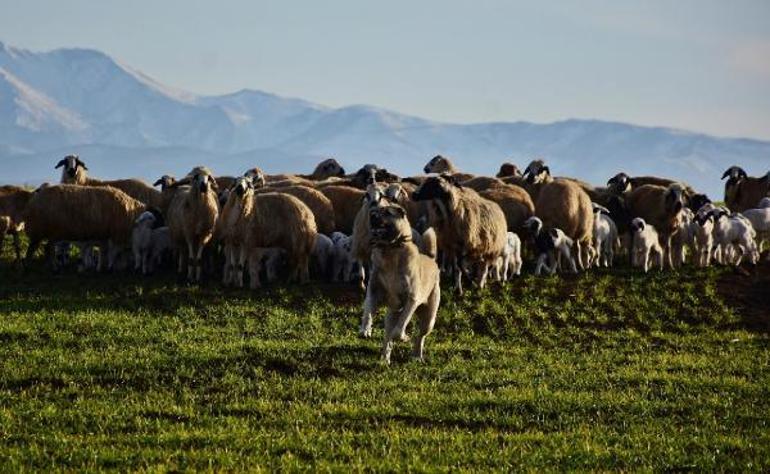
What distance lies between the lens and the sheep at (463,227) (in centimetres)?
2320

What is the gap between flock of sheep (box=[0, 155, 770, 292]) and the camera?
76.6 feet

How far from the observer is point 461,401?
40.5 feet

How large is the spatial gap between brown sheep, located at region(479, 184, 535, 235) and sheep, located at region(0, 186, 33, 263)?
1128cm

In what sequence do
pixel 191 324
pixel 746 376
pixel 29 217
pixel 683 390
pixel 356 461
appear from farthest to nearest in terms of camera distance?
pixel 29 217 < pixel 191 324 < pixel 746 376 < pixel 683 390 < pixel 356 461

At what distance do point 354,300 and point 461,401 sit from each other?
9.22 meters

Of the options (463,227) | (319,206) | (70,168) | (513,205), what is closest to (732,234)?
(513,205)

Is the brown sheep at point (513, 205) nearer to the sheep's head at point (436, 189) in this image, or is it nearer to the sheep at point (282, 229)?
the sheep's head at point (436, 189)

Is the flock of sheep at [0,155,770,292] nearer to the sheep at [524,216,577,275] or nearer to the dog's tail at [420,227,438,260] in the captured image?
the sheep at [524,216,577,275]

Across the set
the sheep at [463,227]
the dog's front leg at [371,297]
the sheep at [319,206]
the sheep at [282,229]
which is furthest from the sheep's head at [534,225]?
the dog's front leg at [371,297]

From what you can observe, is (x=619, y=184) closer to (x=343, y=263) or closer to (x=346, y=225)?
(x=346, y=225)

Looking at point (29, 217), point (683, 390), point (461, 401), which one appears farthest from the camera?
point (29, 217)

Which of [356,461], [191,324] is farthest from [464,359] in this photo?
[356,461]

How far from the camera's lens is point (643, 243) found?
2664 cm

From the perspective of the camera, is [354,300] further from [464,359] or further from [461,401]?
[461,401]
